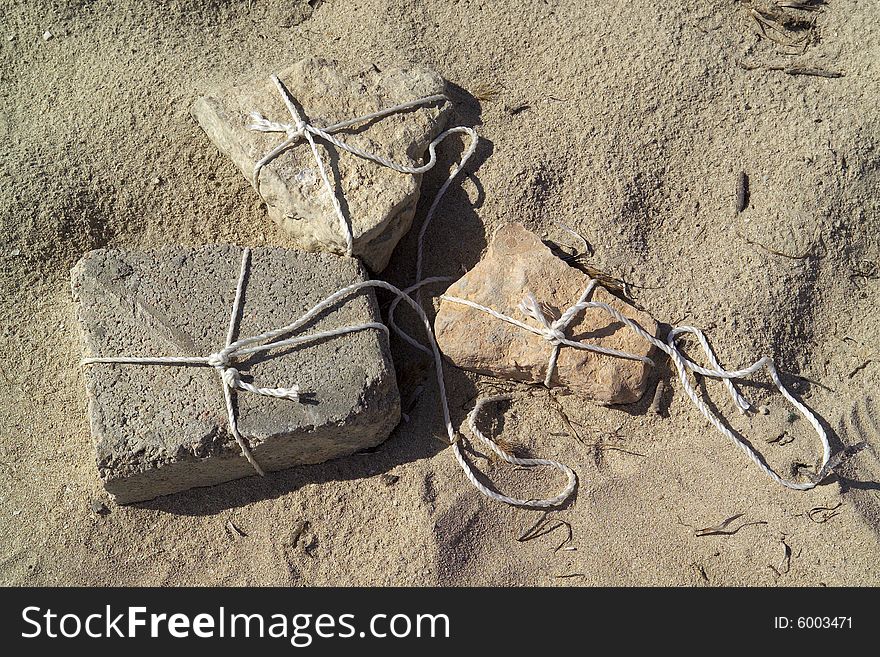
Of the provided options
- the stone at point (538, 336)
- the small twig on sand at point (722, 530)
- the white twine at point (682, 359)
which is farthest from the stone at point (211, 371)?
the small twig on sand at point (722, 530)

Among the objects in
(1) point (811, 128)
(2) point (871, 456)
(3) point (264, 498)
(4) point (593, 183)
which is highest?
(1) point (811, 128)

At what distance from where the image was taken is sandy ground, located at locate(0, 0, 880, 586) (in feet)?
8.37

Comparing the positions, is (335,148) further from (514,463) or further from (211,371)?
(514,463)

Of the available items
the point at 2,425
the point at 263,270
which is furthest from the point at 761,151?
the point at 2,425

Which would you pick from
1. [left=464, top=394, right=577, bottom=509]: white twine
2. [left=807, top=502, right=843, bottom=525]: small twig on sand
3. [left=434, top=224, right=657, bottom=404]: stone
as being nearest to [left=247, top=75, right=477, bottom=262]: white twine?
[left=434, top=224, right=657, bottom=404]: stone

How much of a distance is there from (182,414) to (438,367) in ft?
2.59

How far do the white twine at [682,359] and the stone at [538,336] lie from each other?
0.08 ft

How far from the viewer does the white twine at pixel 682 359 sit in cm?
258

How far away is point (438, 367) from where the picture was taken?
269 centimetres

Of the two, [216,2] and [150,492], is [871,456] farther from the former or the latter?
[216,2]

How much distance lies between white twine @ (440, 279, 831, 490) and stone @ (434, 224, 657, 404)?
23 mm

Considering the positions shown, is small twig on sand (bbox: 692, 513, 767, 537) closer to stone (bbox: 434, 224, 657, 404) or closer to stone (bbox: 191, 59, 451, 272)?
stone (bbox: 434, 224, 657, 404)

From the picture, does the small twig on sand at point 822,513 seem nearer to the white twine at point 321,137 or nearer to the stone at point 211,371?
the stone at point 211,371

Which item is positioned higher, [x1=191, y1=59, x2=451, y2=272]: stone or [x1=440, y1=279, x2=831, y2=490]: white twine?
[x1=191, y1=59, x2=451, y2=272]: stone
